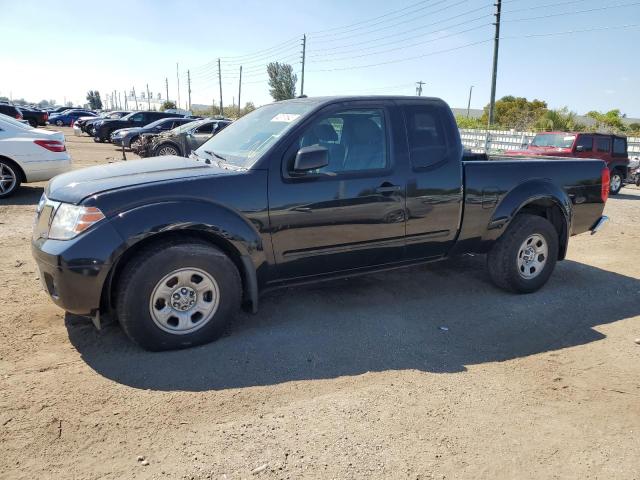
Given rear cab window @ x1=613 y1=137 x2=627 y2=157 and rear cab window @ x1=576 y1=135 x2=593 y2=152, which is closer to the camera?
rear cab window @ x1=576 y1=135 x2=593 y2=152

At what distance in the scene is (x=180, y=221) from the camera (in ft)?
11.0

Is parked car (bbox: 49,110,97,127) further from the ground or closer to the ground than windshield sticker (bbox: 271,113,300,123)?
further from the ground

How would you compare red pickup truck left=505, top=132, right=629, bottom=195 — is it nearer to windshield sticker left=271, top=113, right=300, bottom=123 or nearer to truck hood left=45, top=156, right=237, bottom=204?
windshield sticker left=271, top=113, right=300, bottom=123

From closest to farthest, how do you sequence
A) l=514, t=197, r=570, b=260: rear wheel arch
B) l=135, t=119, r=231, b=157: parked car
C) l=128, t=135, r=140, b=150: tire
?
l=514, t=197, r=570, b=260: rear wheel arch, l=135, t=119, r=231, b=157: parked car, l=128, t=135, r=140, b=150: tire

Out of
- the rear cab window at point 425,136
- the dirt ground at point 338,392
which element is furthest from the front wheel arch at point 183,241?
the rear cab window at point 425,136

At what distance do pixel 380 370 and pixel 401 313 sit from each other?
1.07m

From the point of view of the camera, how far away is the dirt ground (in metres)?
2.46

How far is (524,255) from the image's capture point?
16.2ft

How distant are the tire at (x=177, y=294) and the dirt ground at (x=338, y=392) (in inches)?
6.4

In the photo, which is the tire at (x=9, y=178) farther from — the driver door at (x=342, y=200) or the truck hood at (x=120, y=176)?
the driver door at (x=342, y=200)

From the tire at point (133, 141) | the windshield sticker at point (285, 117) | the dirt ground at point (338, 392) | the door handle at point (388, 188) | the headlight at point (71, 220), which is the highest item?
the windshield sticker at point (285, 117)

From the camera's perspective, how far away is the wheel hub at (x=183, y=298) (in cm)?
342

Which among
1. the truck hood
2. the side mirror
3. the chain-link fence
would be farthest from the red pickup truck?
Answer: the truck hood

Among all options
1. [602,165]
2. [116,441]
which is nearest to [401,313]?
[116,441]
